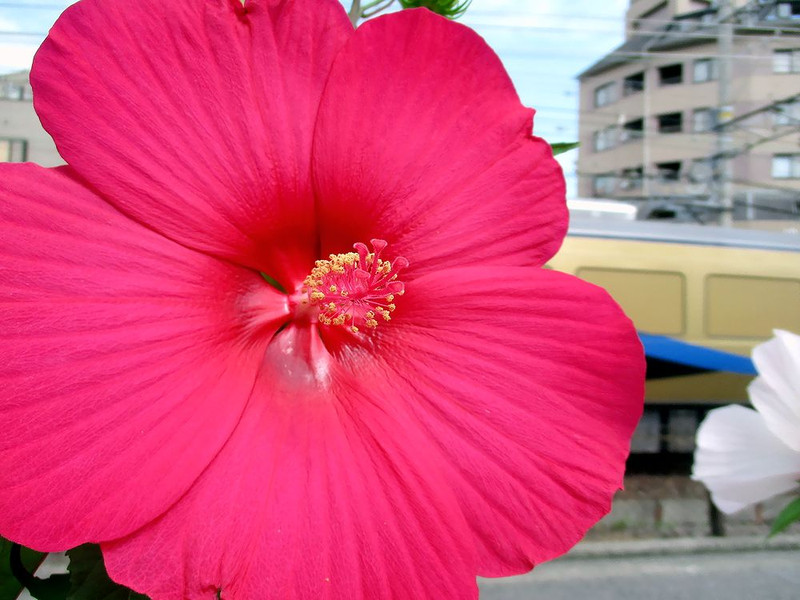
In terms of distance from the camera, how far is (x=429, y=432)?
18 centimetres

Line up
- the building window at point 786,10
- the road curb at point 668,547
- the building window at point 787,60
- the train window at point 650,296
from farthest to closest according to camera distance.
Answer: the building window at point 787,60 → the building window at point 786,10 → the train window at point 650,296 → the road curb at point 668,547

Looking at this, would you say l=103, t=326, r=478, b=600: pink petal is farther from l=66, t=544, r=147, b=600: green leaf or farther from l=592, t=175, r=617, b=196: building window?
l=592, t=175, r=617, b=196: building window

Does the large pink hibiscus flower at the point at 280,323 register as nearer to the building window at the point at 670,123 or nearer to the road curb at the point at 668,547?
the road curb at the point at 668,547

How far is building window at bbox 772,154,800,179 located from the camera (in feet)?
32.9

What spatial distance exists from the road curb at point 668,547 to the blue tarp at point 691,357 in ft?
2.97

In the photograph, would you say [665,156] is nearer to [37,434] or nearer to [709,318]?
[709,318]

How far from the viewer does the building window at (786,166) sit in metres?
10.0

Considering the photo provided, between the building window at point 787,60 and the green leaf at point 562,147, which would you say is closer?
the green leaf at point 562,147

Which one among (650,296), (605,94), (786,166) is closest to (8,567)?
(650,296)

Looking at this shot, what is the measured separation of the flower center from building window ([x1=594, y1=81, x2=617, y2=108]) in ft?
46.1

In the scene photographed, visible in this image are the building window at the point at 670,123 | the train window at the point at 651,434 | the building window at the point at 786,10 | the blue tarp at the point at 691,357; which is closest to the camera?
the blue tarp at the point at 691,357

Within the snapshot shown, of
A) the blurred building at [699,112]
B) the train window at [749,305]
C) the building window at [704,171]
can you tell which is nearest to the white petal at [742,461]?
the blurred building at [699,112]

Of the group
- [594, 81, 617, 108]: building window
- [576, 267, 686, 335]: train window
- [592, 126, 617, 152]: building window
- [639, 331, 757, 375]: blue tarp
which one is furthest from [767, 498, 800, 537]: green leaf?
[594, 81, 617, 108]: building window

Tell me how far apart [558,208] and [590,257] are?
159 inches
